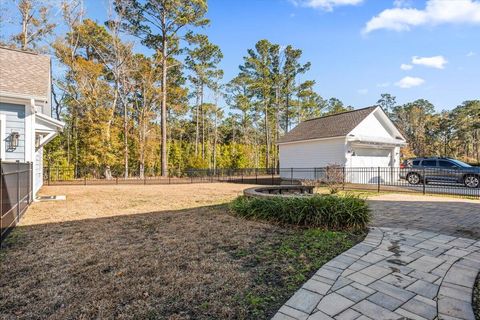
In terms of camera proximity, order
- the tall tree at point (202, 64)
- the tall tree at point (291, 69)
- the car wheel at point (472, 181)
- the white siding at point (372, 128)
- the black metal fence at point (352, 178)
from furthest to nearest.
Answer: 1. the tall tree at point (291, 69)
2. the tall tree at point (202, 64)
3. the white siding at point (372, 128)
4. the car wheel at point (472, 181)
5. the black metal fence at point (352, 178)

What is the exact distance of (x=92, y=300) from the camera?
247 cm

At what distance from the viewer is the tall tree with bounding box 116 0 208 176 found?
63.1 feet

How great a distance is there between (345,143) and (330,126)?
2462mm

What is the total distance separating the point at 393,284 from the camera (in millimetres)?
2725

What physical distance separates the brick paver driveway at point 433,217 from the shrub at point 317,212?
2.00ft

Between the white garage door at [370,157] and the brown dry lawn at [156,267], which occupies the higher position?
the white garage door at [370,157]

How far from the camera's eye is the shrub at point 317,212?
495 cm

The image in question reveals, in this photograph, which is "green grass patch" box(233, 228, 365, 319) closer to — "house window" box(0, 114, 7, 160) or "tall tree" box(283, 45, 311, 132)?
"house window" box(0, 114, 7, 160)

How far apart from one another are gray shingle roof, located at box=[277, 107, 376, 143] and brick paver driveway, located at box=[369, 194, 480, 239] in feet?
28.3

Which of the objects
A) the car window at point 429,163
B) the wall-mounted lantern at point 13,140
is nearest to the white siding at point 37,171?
the wall-mounted lantern at point 13,140

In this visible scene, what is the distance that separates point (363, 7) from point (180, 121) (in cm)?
2693

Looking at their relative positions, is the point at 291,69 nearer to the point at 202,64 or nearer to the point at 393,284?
the point at 202,64

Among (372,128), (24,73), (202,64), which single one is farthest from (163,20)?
(372,128)

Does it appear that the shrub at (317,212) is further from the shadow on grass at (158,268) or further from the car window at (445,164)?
the car window at (445,164)
